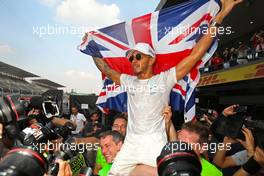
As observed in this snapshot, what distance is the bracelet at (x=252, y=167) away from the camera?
9.33 feet

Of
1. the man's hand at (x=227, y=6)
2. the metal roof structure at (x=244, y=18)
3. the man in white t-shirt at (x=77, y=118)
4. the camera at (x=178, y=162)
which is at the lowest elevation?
the man in white t-shirt at (x=77, y=118)

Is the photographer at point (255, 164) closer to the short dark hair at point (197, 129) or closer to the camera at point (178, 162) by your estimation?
the short dark hair at point (197, 129)

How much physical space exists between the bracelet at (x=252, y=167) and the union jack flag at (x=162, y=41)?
843mm

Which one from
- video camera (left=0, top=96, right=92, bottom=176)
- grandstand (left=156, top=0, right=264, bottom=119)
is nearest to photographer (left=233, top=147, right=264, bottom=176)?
video camera (left=0, top=96, right=92, bottom=176)

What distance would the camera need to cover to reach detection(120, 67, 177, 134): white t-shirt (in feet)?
9.82

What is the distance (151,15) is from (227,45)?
18483mm

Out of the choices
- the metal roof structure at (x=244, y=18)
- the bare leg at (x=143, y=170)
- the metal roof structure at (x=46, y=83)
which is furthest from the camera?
the metal roof structure at (x=46, y=83)

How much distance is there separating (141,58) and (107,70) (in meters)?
0.65

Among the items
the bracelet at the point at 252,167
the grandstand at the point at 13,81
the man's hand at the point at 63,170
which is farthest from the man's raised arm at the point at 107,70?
the grandstand at the point at 13,81

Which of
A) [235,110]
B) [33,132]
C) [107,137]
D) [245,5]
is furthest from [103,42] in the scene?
[245,5]

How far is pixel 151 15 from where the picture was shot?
4.18m

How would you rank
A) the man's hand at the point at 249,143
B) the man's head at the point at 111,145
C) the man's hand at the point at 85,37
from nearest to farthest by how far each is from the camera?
1. the man's hand at the point at 249,143
2. the man's head at the point at 111,145
3. the man's hand at the point at 85,37

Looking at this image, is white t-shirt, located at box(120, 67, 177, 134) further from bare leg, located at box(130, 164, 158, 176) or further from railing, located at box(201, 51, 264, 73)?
railing, located at box(201, 51, 264, 73)

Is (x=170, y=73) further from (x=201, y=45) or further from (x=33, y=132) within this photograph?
(x=33, y=132)
